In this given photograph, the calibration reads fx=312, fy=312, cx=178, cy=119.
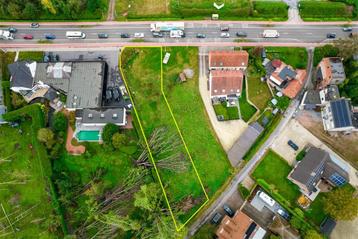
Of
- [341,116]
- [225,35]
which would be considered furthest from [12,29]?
[341,116]

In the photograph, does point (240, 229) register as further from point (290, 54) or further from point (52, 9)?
point (52, 9)

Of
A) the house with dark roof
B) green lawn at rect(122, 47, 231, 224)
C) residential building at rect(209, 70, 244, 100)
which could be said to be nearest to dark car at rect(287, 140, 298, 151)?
the house with dark roof

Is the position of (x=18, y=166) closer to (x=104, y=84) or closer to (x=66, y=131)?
(x=66, y=131)

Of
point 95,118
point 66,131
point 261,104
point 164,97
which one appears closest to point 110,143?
point 95,118

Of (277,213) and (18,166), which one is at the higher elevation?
(18,166)

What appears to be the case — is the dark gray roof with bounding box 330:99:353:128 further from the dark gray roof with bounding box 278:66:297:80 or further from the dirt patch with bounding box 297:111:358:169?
the dark gray roof with bounding box 278:66:297:80

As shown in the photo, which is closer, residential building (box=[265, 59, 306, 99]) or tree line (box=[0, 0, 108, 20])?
residential building (box=[265, 59, 306, 99])
